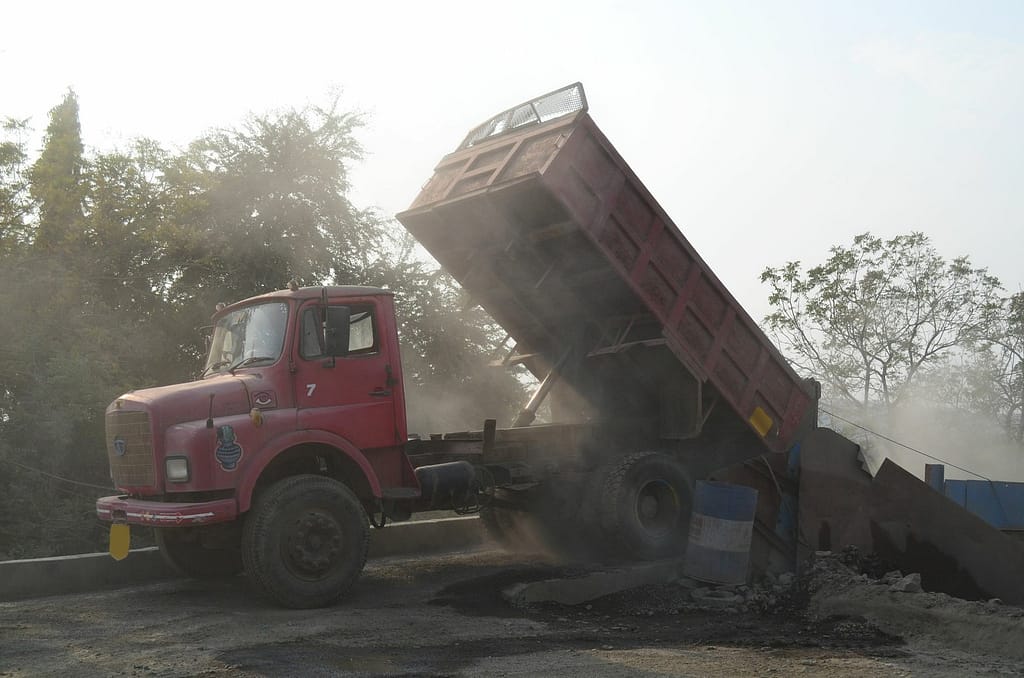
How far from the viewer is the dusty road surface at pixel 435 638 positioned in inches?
207

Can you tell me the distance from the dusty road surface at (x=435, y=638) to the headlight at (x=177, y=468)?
100 centimetres

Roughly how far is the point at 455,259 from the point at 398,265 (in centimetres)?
1061

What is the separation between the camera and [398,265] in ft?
65.5

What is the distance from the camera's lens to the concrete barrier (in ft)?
25.6

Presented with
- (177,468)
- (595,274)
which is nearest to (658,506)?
(595,274)

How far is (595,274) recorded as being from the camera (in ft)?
28.7

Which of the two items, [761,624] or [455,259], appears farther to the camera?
[455,259]

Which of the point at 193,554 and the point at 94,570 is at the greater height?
the point at 193,554

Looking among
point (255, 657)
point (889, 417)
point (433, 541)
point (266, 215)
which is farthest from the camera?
point (889, 417)

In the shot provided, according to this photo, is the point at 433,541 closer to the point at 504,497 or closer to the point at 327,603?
the point at 504,497

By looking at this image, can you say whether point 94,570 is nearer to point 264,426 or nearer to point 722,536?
point 264,426

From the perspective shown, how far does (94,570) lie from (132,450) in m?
1.78

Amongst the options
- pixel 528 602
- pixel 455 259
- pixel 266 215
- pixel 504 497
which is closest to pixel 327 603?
pixel 528 602

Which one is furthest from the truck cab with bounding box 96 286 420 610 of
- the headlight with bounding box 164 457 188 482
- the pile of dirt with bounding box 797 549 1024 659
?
the pile of dirt with bounding box 797 549 1024 659
